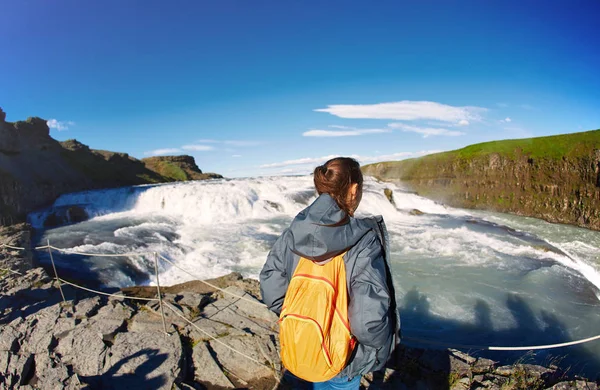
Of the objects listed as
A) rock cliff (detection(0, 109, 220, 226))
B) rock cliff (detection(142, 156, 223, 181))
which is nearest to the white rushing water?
rock cliff (detection(0, 109, 220, 226))

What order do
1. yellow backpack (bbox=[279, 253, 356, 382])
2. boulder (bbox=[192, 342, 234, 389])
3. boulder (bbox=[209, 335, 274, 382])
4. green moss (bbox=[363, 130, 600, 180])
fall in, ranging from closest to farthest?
yellow backpack (bbox=[279, 253, 356, 382]), boulder (bbox=[192, 342, 234, 389]), boulder (bbox=[209, 335, 274, 382]), green moss (bbox=[363, 130, 600, 180])

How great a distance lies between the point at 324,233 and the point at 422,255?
12.8m

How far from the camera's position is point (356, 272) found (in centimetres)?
171

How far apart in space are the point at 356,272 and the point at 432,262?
11.8m

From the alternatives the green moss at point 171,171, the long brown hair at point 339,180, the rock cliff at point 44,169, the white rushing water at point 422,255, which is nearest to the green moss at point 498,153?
the white rushing water at point 422,255

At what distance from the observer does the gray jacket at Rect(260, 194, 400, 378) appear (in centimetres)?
162

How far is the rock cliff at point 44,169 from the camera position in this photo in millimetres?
20781

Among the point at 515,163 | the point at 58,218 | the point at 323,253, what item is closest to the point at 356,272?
the point at 323,253

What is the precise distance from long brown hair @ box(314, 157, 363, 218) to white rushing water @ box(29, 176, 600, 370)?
23.1 ft

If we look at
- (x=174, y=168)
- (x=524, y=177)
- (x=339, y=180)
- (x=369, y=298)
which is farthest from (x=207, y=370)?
(x=174, y=168)

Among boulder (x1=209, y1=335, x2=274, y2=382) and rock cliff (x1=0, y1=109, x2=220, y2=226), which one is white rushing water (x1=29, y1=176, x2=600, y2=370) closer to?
rock cliff (x1=0, y1=109, x2=220, y2=226)

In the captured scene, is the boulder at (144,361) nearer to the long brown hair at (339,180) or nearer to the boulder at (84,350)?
the boulder at (84,350)

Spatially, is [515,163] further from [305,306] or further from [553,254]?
[305,306]

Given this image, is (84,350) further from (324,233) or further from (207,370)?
(324,233)
